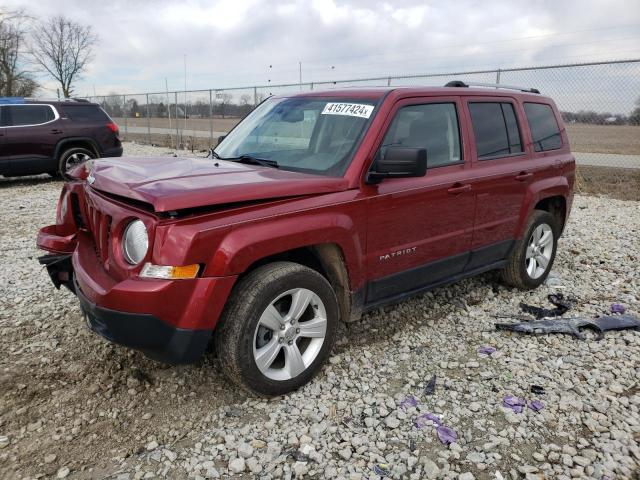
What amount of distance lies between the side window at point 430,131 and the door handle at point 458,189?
186mm

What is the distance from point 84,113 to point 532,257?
10.1 meters

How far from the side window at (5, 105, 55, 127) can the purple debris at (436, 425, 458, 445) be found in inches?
424

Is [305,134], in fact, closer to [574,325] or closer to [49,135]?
[574,325]

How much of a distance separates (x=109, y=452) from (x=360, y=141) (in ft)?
7.46

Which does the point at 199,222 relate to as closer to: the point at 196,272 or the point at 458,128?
the point at 196,272

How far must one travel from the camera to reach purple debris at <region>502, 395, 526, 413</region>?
2.91 metres

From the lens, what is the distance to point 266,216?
2.66m

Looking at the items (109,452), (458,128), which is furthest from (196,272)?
(458,128)

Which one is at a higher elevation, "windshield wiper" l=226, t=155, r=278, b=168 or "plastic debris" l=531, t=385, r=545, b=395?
"windshield wiper" l=226, t=155, r=278, b=168

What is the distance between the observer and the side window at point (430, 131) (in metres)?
3.37

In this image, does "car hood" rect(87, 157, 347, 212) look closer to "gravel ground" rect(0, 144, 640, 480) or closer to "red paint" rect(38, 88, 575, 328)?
"red paint" rect(38, 88, 575, 328)

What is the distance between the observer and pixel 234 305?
264 centimetres

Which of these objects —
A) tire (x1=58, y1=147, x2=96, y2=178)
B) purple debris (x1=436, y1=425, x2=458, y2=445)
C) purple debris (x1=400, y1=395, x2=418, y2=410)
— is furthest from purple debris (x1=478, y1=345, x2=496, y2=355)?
tire (x1=58, y1=147, x2=96, y2=178)

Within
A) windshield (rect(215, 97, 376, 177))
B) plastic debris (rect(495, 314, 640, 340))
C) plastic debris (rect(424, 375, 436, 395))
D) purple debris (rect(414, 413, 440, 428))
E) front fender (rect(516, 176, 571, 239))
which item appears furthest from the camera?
front fender (rect(516, 176, 571, 239))
